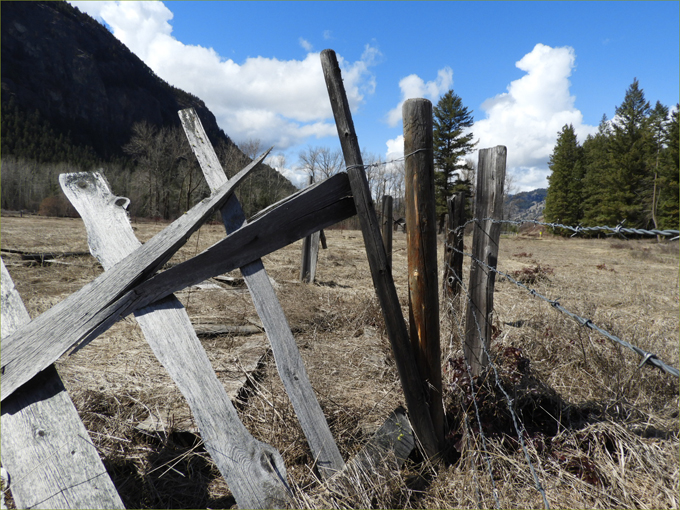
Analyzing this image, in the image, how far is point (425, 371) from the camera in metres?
1.98

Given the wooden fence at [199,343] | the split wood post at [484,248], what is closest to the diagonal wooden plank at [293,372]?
the wooden fence at [199,343]

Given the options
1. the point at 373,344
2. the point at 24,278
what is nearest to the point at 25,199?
the point at 24,278

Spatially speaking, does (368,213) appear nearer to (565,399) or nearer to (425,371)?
(425,371)

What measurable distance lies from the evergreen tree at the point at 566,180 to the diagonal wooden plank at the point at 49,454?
167 feet

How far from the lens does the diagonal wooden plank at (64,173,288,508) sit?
1591 millimetres

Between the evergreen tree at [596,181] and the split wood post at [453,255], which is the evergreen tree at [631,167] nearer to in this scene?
the evergreen tree at [596,181]

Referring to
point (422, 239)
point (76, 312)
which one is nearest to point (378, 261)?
point (422, 239)

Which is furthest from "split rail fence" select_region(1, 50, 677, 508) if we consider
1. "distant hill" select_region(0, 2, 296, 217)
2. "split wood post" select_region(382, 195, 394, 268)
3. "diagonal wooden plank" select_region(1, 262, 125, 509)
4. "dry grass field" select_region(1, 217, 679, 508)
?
"distant hill" select_region(0, 2, 296, 217)

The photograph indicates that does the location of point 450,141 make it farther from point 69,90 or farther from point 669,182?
point 69,90

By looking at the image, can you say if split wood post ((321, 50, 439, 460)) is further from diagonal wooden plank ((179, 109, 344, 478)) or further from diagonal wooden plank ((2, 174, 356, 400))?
diagonal wooden plank ((179, 109, 344, 478))

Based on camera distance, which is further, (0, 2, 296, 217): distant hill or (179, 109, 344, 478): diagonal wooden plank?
(0, 2, 296, 217): distant hill

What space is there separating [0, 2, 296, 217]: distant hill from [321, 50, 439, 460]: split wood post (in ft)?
321

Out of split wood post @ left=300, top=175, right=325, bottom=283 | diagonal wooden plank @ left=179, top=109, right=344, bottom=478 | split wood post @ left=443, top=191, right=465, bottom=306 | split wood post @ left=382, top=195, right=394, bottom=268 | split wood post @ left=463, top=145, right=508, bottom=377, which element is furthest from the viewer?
split wood post @ left=300, top=175, right=325, bottom=283

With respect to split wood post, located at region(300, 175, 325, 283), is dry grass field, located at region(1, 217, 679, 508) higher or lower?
lower
